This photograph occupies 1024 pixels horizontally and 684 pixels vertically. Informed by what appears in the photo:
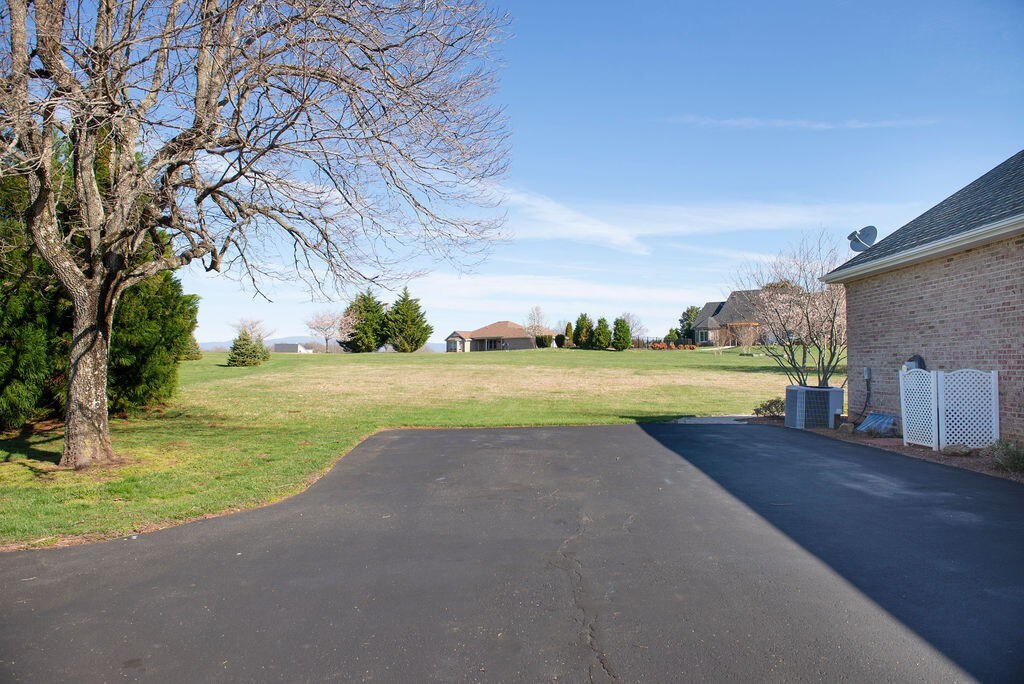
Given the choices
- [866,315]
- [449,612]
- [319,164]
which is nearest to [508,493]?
[449,612]

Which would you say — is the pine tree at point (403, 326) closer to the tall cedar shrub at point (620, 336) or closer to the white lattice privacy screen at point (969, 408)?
the tall cedar shrub at point (620, 336)

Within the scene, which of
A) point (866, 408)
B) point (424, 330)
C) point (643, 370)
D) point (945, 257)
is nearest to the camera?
point (945, 257)

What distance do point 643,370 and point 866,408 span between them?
2343cm

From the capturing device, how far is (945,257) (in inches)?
414

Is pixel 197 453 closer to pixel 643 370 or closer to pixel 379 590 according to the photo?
pixel 379 590

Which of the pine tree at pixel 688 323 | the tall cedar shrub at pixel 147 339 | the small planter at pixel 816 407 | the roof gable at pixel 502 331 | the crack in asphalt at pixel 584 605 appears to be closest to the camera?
the crack in asphalt at pixel 584 605

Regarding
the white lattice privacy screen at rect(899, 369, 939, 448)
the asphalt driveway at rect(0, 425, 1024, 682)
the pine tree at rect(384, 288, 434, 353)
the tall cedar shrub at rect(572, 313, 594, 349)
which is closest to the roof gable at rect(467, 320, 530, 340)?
the tall cedar shrub at rect(572, 313, 594, 349)

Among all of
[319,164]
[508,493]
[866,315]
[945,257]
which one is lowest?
[508,493]

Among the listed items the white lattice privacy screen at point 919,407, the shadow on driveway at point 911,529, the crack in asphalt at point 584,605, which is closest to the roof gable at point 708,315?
the white lattice privacy screen at point 919,407

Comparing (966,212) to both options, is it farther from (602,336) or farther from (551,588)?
(602,336)

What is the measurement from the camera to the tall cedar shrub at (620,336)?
200 feet

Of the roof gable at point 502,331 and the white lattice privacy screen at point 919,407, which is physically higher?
the roof gable at point 502,331

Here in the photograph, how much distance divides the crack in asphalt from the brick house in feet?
26.6

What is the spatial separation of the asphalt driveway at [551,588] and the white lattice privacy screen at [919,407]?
2618 mm
